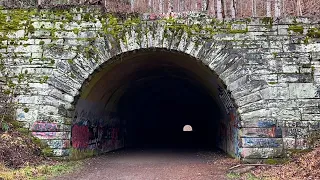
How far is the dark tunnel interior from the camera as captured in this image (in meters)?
16.7

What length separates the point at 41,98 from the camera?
9.96 meters

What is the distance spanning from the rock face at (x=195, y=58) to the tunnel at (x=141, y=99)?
0.38m

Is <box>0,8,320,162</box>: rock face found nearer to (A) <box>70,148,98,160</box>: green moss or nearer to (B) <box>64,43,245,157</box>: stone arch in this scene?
(B) <box>64,43,245,157</box>: stone arch

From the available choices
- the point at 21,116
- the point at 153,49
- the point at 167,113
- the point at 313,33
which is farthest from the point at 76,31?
the point at 167,113

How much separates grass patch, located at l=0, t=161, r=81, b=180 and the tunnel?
1.59 metres

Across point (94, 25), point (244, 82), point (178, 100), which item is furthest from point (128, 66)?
point (178, 100)

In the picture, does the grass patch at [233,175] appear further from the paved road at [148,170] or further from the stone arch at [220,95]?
the stone arch at [220,95]

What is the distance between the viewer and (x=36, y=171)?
8125 millimetres

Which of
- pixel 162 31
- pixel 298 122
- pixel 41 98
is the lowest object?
pixel 298 122

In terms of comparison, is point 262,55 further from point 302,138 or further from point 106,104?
point 106,104

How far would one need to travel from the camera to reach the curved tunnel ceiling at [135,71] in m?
10.6

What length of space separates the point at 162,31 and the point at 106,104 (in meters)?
4.39

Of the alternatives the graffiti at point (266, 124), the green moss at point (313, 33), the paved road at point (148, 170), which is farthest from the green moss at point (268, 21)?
the paved road at point (148, 170)

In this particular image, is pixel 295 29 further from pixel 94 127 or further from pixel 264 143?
pixel 94 127
